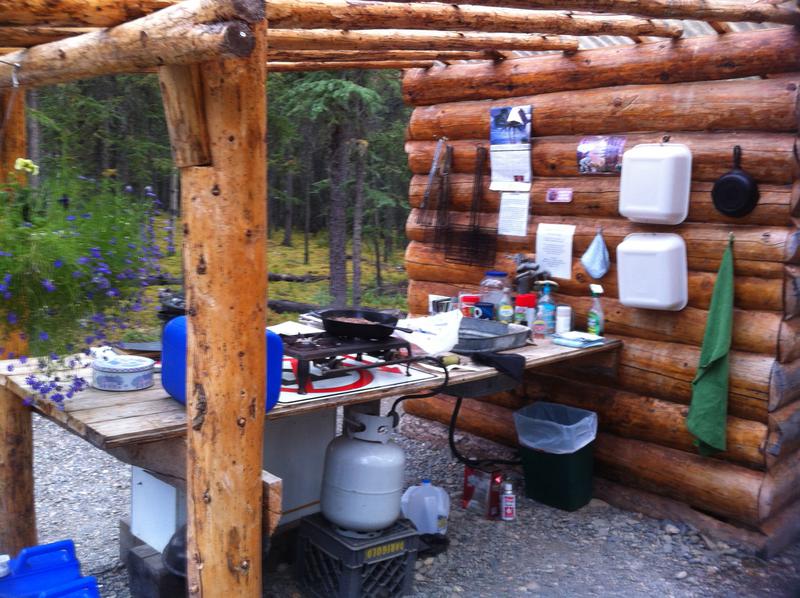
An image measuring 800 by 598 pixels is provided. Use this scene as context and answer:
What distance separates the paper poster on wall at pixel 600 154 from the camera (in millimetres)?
5402

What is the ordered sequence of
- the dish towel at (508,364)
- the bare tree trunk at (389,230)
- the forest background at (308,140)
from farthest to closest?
1. the bare tree trunk at (389,230)
2. the forest background at (308,140)
3. the dish towel at (508,364)

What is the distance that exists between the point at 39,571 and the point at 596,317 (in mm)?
3918

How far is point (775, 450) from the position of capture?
194 inches

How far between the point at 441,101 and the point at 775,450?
12.3 ft

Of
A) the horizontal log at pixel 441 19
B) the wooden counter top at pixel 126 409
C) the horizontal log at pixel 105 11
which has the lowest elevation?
the wooden counter top at pixel 126 409

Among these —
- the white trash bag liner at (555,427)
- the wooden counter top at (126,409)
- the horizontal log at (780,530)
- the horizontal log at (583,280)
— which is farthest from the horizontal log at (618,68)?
the horizontal log at (780,530)

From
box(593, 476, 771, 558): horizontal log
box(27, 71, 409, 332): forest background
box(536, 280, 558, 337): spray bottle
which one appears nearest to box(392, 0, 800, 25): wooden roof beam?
box(536, 280, 558, 337): spray bottle

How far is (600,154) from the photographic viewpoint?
550cm

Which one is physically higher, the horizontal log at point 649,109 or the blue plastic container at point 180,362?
the horizontal log at point 649,109

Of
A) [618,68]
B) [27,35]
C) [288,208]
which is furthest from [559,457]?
[288,208]

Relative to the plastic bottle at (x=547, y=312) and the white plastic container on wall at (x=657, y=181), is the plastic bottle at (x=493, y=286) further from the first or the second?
the white plastic container on wall at (x=657, y=181)

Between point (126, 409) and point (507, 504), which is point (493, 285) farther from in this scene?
point (126, 409)

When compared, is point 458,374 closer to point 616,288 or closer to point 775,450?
point 616,288

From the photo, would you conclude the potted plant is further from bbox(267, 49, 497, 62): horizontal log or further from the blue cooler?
bbox(267, 49, 497, 62): horizontal log
